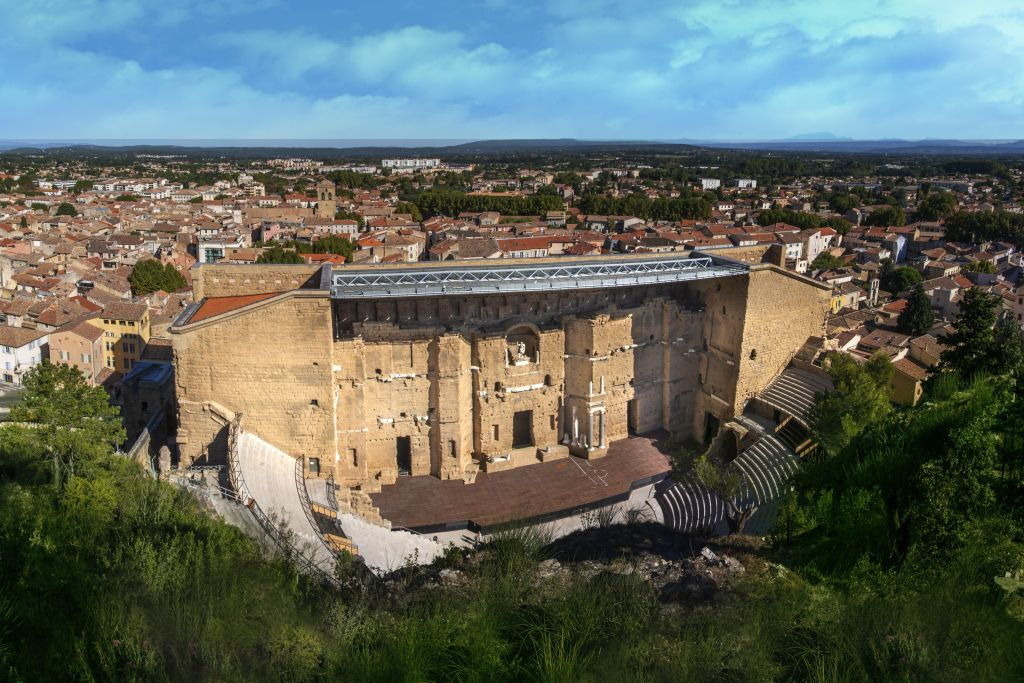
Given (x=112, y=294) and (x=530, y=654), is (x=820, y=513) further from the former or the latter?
(x=112, y=294)

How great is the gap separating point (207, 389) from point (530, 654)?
1557cm

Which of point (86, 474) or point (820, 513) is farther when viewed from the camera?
point (86, 474)

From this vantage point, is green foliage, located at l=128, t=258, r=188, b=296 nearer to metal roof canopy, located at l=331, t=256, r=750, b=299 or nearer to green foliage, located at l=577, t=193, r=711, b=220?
metal roof canopy, located at l=331, t=256, r=750, b=299

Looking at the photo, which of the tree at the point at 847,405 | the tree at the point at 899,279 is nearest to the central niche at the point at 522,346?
the tree at the point at 847,405

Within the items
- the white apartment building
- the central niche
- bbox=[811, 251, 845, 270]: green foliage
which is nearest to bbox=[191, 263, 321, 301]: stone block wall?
the central niche

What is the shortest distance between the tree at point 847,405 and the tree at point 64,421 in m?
16.4

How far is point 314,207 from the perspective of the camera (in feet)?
345

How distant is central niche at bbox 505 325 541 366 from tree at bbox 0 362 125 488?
1119 cm

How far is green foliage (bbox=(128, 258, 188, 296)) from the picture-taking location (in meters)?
54.2

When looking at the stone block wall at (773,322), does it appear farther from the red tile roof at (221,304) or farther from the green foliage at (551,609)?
the red tile roof at (221,304)

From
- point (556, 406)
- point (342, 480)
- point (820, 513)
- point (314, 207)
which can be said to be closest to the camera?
point (820, 513)

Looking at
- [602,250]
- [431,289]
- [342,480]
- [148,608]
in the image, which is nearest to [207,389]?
[342,480]

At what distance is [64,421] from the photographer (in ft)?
53.9

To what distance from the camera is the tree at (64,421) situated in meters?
15.6
